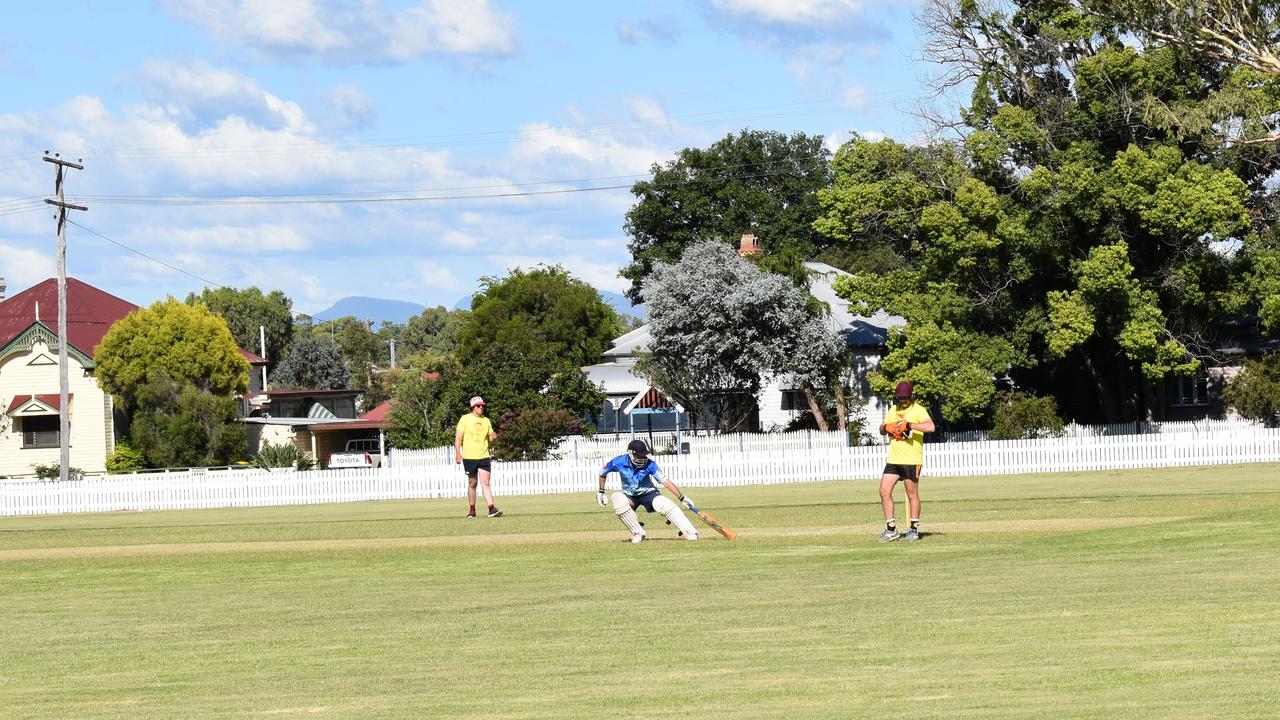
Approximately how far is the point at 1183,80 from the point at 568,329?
30.5 metres

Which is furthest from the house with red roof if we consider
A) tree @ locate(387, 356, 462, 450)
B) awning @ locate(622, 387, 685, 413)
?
awning @ locate(622, 387, 685, 413)

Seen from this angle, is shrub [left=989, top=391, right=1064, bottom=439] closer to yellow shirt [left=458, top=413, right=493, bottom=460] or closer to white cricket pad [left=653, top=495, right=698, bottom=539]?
yellow shirt [left=458, top=413, right=493, bottom=460]

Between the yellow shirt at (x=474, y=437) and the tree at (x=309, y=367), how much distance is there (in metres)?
95.2

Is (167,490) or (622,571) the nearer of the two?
(622,571)

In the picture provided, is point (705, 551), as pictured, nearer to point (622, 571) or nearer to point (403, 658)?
point (622, 571)

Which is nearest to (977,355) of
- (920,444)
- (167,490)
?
(167,490)

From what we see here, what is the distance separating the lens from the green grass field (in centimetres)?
861

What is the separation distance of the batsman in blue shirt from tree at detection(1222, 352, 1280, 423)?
35.7 metres

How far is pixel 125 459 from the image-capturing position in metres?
62.6

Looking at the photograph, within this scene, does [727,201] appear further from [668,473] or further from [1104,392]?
[668,473]

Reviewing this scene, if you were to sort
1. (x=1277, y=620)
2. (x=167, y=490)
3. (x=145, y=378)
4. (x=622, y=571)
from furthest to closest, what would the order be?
(x=145, y=378), (x=167, y=490), (x=622, y=571), (x=1277, y=620)

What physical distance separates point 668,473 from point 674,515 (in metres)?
21.1

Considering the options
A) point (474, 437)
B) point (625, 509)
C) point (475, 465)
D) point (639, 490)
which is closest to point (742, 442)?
point (475, 465)

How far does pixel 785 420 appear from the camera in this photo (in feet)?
198
